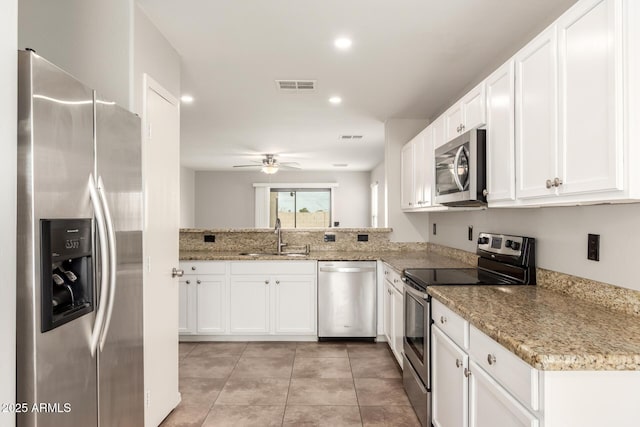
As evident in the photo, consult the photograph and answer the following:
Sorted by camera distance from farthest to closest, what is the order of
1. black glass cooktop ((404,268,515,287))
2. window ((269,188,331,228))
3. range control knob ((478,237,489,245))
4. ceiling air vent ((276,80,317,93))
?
window ((269,188,331,228)), ceiling air vent ((276,80,317,93)), range control knob ((478,237,489,245)), black glass cooktop ((404,268,515,287))

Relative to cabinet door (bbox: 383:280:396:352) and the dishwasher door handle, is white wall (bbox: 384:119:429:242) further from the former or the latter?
cabinet door (bbox: 383:280:396:352)

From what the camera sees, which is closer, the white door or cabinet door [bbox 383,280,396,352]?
the white door

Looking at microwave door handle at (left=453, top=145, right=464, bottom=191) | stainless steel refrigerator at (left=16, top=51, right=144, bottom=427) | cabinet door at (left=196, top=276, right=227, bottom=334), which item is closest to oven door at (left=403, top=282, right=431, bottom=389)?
microwave door handle at (left=453, top=145, right=464, bottom=191)

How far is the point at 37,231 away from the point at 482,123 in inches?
87.2

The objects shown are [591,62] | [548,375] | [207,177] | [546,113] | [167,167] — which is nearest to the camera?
[548,375]

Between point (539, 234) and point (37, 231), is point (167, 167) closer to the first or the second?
point (37, 231)

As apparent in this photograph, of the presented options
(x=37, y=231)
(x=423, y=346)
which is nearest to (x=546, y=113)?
(x=423, y=346)

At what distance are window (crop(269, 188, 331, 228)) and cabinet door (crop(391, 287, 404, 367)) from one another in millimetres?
6263

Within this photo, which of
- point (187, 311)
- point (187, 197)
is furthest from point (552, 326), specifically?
point (187, 197)

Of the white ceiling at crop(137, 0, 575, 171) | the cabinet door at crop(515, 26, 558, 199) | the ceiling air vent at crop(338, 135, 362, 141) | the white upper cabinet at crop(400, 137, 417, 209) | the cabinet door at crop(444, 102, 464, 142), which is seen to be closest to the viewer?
the cabinet door at crop(515, 26, 558, 199)

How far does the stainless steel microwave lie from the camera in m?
2.25

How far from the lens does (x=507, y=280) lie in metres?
2.44

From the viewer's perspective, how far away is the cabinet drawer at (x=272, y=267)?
13.2 ft

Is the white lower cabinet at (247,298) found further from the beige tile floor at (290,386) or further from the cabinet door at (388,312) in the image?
the cabinet door at (388,312)
